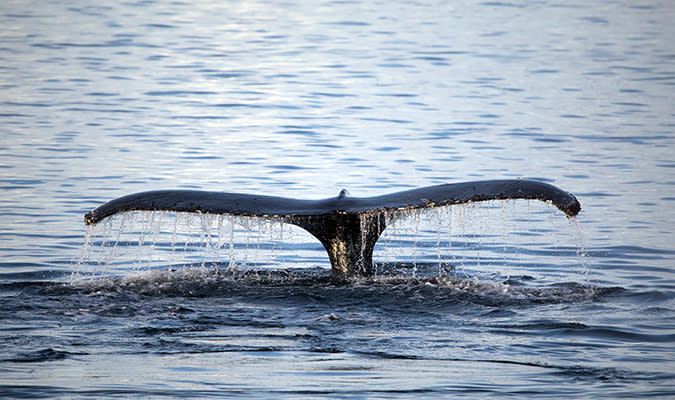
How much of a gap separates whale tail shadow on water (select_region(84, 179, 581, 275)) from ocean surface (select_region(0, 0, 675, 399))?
155 mm

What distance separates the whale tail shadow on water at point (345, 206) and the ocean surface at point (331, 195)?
0.51 ft

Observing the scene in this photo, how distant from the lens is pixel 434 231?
43.4ft

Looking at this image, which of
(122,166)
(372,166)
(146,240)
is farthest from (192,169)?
(146,240)

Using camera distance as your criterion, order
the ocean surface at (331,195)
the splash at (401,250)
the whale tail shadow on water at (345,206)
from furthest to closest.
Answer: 1. the splash at (401,250)
2. the whale tail shadow on water at (345,206)
3. the ocean surface at (331,195)

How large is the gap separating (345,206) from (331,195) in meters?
5.78

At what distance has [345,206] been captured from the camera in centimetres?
889

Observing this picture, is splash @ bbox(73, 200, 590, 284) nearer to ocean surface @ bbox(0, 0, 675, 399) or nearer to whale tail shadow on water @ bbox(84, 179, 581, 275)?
ocean surface @ bbox(0, 0, 675, 399)

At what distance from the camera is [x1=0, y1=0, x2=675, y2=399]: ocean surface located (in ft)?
23.3

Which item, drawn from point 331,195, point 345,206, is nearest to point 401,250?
point 331,195

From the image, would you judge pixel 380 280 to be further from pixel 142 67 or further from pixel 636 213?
pixel 142 67

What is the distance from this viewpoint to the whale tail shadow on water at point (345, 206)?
8211 mm

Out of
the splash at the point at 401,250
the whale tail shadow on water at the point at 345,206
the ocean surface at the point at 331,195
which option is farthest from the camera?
the splash at the point at 401,250

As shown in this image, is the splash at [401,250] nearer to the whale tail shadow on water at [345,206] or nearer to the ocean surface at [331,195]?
the ocean surface at [331,195]

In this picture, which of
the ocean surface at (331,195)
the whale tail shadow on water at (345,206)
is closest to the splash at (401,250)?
the ocean surface at (331,195)
